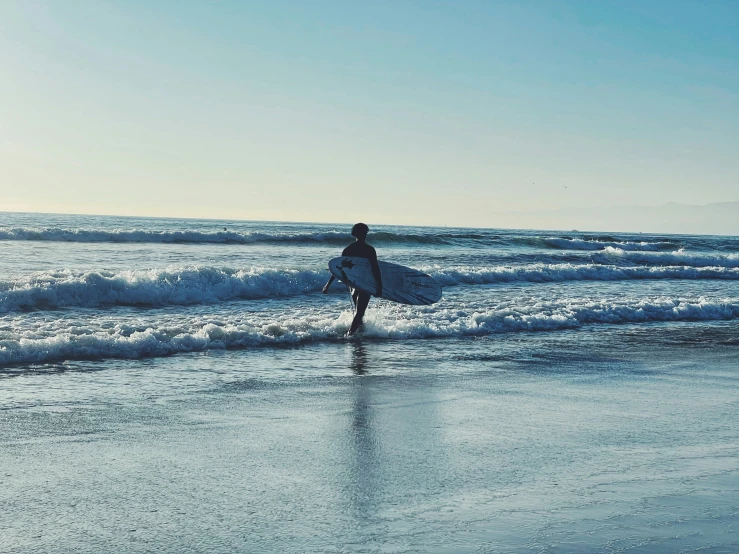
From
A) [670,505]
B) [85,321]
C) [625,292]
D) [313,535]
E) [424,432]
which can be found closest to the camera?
[313,535]

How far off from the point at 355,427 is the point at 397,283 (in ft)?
27.8

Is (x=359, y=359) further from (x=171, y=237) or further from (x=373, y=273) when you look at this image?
(x=171, y=237)

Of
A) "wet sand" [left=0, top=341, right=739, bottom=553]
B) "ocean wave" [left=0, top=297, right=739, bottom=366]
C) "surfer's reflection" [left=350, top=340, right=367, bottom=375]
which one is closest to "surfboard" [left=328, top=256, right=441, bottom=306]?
"ocean wave" [left=0, top=297, right=739, bottom=366]

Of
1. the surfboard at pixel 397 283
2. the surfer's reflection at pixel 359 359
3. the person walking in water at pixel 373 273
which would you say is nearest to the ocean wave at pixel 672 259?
the surfboard at pixel 397 283

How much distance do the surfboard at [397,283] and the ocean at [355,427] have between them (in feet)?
1.64

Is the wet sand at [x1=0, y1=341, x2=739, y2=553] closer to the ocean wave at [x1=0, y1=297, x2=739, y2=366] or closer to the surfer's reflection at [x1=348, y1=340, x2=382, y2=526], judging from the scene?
the surfer's reflection at [x1=348, y1=340, x2=382, y2=526]

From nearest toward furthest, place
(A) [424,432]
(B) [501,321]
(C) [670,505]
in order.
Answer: (C) [670,505], (A) [424,432], (B) [501,321]

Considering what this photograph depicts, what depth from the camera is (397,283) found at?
14617 millimetres

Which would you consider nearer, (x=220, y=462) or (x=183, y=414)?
(x=220, y=462)

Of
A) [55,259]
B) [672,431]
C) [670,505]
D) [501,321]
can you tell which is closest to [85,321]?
[501,321]

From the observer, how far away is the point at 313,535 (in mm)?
3721

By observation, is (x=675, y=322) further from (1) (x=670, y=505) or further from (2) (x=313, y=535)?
(2) (x=313, y=535)

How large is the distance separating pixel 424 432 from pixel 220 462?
185 centimetres

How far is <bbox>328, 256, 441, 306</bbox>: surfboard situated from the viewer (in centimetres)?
1289
